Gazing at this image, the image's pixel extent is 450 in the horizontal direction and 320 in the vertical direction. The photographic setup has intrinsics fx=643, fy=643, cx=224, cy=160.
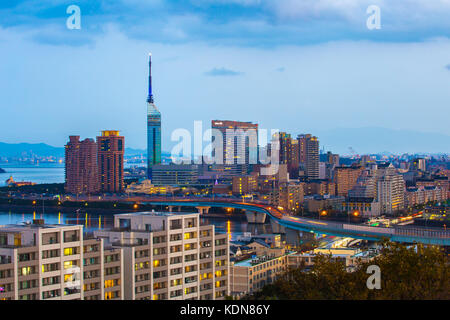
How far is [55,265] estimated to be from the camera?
439 cm

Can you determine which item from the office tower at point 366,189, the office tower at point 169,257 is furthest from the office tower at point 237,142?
the office tower at point 169,257

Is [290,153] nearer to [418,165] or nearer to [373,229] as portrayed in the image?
[418,165]

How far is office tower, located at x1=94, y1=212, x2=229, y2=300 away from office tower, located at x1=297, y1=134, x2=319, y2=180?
26.3 metres

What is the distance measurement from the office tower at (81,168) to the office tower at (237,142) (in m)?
5.99

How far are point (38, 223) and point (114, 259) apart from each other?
70cm

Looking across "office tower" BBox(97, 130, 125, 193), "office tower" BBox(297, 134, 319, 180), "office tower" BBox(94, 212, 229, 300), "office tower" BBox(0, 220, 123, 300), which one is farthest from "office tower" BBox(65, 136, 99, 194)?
"office tower" BBox(0, 220, 123, 300)

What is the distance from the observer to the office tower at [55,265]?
416 cm

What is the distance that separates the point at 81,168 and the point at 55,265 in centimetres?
2368

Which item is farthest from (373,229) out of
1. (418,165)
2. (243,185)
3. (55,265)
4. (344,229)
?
(418,165)

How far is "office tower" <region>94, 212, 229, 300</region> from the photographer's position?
497 centimetres

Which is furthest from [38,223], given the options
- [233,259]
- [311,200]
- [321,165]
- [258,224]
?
[321,165]

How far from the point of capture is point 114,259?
481 cm

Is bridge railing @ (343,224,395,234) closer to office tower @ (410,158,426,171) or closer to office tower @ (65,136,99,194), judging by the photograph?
office tower @ (65,136,99,194)
